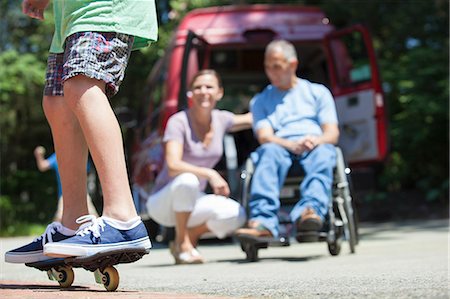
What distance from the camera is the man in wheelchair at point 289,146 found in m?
4.95

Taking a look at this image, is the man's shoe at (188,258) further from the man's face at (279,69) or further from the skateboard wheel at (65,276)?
the skateboard wheel at (65,276)

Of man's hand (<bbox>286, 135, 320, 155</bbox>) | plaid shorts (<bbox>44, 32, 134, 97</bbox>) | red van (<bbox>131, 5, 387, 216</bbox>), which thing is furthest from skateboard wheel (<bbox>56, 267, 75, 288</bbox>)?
red van (<bbox>131, 5, 387, 216</bbox>)

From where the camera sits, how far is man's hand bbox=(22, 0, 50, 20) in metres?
3.48

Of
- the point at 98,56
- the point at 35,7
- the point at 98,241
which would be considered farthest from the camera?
the point at 35,7

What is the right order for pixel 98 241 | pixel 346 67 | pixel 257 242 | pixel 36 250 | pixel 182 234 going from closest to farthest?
pixel 98 241 < pixel 36 250 < pixel 257 242 < pixel 182 234 < pixel 346 67

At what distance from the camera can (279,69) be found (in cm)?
561

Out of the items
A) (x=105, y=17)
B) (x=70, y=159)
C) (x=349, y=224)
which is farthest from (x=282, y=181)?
(x=105, y=17)

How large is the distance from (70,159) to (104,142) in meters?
0.29

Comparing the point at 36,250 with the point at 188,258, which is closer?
the point at 36,250

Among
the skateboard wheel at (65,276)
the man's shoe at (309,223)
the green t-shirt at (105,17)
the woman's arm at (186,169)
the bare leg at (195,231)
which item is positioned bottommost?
the skateboard wheel at (65,276)

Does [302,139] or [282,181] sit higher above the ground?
[302,139]

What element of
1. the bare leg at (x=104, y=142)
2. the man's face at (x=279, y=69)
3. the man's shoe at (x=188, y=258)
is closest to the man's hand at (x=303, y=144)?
the man's face at (x=279, y=69)

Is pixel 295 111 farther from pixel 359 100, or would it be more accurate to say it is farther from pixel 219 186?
pixel 359 100

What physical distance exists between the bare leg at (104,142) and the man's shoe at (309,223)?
193 cm
